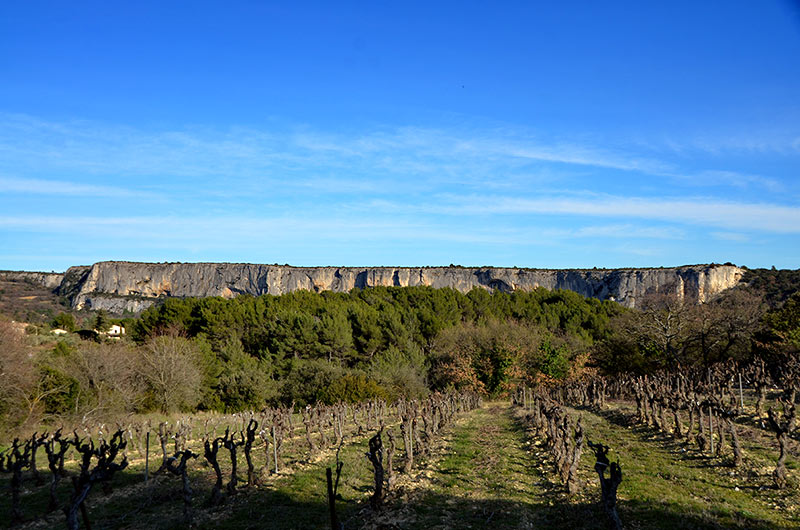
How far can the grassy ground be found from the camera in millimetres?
10031

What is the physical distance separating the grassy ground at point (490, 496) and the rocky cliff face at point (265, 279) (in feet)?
282

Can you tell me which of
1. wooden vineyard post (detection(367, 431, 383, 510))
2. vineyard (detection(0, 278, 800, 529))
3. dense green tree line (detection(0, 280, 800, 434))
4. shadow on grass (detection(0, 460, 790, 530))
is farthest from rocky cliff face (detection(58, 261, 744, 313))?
wooden vineyard post (detection(367, 431, 383, 510))

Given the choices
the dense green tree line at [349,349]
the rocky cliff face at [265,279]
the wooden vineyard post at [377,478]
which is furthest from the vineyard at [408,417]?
the rocky cliff face at [265,279]

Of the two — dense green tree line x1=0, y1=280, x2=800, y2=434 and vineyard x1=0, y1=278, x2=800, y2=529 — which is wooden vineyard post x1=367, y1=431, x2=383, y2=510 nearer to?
vineyard x1=0, y1=278, x2=800, y2=529

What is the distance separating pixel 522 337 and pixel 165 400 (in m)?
28.1

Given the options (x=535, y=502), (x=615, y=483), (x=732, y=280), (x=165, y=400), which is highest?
(x=732, y=280)

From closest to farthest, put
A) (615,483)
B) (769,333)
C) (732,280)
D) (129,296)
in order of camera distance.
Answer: (615,483), (769,333), (732,280), (129,296)

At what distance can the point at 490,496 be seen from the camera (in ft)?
38.9

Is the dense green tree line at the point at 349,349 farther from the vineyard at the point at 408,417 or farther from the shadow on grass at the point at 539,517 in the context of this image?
the shadow on grass at the point at 539,517

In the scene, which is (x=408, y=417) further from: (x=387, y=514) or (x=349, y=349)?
(x=349, y=349)

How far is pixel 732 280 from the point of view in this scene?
8244 cm

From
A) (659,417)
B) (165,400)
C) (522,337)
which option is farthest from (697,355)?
(165,400)

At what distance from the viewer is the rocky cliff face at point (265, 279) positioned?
101750 millimetres

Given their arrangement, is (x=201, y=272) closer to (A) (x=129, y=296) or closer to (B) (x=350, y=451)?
(A) (x=129, y=296)
